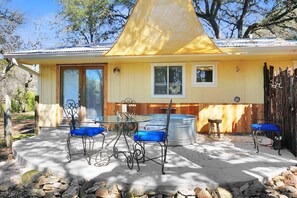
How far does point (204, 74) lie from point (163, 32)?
93.5 inches

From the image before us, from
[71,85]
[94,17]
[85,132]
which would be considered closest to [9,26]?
[94,17]

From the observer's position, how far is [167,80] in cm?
881

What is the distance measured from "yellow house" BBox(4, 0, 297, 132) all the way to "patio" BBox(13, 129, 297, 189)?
250cm

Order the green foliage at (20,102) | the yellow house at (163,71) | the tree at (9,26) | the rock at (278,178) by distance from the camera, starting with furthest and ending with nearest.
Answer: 1. the green foliage at (20,102)
2. the tree at (9,26)
3. the yellow house at (163,71)
4. the rock at (278,178)

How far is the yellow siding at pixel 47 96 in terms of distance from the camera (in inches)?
359

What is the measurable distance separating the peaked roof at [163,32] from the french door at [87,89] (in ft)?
6.15

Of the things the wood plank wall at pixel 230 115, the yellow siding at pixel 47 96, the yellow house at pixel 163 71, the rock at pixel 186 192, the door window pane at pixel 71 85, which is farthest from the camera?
the door window pane at pixel 71 85

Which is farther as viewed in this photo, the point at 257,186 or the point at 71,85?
the point at 71,85

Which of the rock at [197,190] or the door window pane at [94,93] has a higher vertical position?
the door window pane at [94,93]

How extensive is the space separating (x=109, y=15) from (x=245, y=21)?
32.4 ft

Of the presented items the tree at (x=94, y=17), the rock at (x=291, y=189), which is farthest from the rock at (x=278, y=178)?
the tree at (x=94, y=17)

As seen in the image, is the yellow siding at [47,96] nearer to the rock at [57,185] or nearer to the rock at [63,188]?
the rock at [57,185]

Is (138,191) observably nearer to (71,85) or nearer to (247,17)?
(71,85)

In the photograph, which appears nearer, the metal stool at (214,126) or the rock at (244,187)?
the rock at (244,187)
